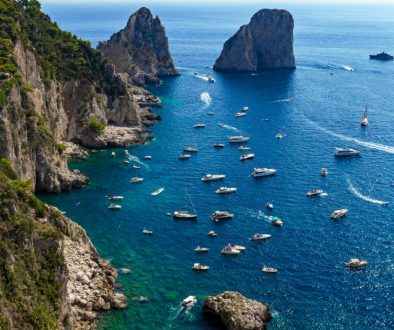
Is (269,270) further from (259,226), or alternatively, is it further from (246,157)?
(246,157)

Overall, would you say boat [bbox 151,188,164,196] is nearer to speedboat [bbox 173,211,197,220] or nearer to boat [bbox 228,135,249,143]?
speedboat [bbox 173,211,197,220]

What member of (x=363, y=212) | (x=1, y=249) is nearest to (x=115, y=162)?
(x=363, y=212)

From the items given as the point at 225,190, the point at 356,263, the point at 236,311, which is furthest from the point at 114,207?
the point at 356,263

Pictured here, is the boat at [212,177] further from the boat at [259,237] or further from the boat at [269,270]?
the boat at [269,270]

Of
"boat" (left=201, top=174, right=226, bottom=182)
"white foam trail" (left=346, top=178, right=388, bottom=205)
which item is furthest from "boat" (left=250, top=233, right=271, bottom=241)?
"boat" (left=201, top=174, right=226, bottom=182)

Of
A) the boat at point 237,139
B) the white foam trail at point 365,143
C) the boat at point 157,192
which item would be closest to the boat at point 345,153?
the white foam trail at point 365,143

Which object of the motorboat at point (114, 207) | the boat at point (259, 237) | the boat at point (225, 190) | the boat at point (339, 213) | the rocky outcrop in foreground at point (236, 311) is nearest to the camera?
the rocky outcrop in foreground at point (236, 311)

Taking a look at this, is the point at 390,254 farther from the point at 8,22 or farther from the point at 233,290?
the point at 8,22

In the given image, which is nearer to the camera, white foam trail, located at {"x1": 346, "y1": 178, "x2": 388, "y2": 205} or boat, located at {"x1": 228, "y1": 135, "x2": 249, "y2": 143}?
white foam trail, located at {"x1": 346, "y1": 178, "x2": 388, "y2": 205}
